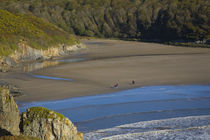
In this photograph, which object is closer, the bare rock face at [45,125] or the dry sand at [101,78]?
the bare rock face at [45,125]

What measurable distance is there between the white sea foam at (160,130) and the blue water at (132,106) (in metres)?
0.98

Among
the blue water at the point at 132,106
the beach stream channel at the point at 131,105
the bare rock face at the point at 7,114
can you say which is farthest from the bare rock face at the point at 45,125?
the blue water at the point at 132,106

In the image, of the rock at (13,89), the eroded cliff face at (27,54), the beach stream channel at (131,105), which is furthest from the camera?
the eroded cliff face at (27,54)

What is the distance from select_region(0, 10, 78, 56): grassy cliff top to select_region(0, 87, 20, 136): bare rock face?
3396 centimetres

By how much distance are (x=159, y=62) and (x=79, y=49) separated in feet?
85.6

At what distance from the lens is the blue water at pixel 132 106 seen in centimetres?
1916

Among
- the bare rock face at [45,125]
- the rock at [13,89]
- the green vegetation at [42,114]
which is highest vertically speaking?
the green vegetation at [42,114]

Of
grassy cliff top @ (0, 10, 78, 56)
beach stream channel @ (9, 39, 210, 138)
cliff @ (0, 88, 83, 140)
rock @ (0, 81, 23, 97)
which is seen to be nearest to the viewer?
cliff @ (0, 88, 83, 140)

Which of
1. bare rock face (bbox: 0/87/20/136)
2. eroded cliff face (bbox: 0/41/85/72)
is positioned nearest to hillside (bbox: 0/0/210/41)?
eroded cliff face (bbox: 0/41/85/72)

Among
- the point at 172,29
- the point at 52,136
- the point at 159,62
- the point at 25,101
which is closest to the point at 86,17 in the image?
the point at 172,29

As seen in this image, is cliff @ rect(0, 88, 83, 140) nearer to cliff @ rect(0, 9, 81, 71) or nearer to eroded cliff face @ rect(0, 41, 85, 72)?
eroded cliff face @ rect(0, 41, 85, 72)

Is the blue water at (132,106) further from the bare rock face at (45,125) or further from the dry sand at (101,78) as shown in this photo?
the bare rock face at (45,125)

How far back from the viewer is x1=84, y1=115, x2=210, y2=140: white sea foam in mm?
15680

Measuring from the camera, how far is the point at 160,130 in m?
16.4
